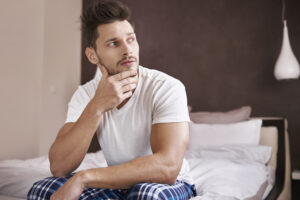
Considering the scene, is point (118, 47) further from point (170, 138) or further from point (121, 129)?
point (170, 138)

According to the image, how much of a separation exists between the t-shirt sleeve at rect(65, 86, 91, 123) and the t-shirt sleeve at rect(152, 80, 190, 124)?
393 mm

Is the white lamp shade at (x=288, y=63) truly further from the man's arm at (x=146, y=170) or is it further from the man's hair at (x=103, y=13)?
the man's arm at (x=146, y=170)

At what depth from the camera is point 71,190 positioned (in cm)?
106

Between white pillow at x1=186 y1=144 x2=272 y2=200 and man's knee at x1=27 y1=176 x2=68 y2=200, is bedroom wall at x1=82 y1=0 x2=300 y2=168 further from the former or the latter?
man's knee at x1=27 y1=176 x2=68 y2=200

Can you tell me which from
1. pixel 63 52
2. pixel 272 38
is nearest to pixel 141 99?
pixel 272 38

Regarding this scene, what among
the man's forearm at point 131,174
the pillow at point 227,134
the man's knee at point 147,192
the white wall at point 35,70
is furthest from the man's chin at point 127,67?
the white wall at point 35,70

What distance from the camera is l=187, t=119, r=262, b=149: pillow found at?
2.71 meters

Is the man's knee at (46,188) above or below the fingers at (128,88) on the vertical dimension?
below

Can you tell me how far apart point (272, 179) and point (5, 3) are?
2769 millimetres

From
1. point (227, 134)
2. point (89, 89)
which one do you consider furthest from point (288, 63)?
point (89, 89)

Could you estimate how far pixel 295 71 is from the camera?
2.84 metres

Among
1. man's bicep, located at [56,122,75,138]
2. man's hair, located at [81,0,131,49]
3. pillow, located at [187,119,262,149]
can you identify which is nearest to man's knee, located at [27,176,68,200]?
man's bicep, located at [56,122,75,138]

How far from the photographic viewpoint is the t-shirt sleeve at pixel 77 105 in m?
1.49

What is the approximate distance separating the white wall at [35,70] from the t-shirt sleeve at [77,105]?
1.81m
